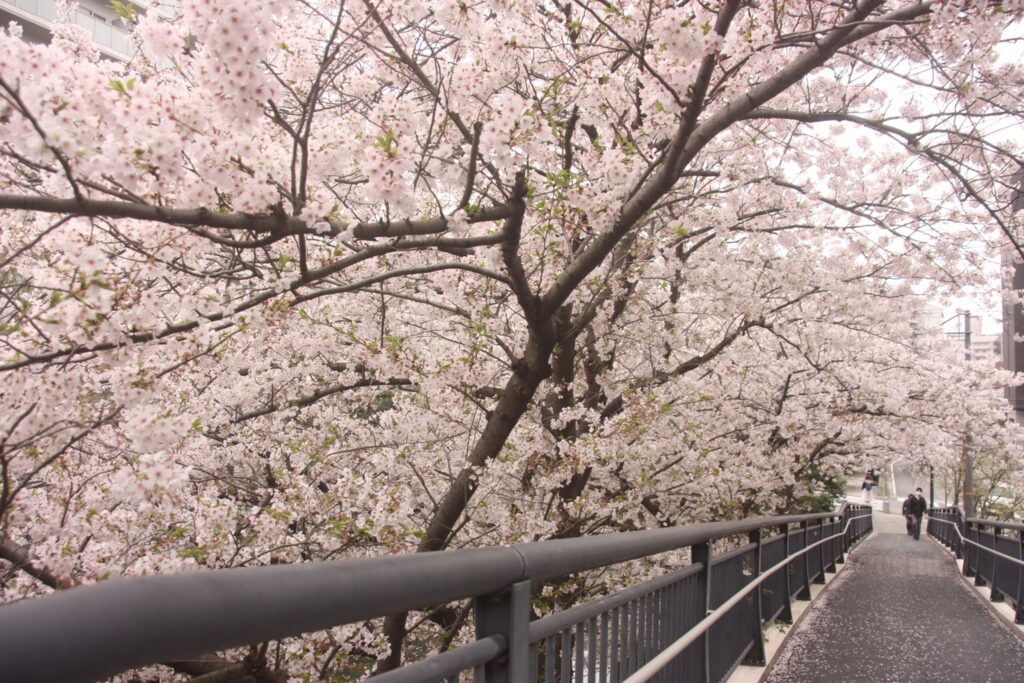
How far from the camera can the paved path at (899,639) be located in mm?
5965

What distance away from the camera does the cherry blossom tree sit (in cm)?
367

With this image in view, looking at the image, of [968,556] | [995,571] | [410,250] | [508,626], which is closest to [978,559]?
[968,556]

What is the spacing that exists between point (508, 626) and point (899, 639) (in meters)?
6.86

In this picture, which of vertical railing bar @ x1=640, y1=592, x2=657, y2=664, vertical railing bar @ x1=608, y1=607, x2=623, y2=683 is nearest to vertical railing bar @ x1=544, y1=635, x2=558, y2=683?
vertical railing bar @ x1=608, y1=607, x2=623, y2=683

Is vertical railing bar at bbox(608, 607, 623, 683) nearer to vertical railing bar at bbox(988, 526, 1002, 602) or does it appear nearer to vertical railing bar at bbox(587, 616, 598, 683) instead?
vertical railing bar at bbox(587, 616, 598, 683)

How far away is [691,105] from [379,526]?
3.42 metres

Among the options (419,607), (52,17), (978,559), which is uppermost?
(52,17)

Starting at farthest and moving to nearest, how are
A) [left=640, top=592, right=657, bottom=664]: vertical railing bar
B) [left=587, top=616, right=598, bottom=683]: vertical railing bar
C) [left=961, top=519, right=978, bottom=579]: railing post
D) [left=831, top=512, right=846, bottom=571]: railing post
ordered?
1. [left=831, top=512, right=846, bottom=571]: railing post
2. [left=961, top=519, right=978, bottom=579]: railing post
3. [left=640, top=592, right=657, bottom=664]: vertical railing bar
4. [left=587, top=616, right=598, bottom=683]: vertical railing bar

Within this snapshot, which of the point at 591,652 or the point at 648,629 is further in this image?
the point at 648,629

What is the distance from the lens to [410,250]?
221 inches

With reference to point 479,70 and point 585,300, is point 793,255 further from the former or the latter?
point 479,70

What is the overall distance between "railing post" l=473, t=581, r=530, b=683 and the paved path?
4.49m

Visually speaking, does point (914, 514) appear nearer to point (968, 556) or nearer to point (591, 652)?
point (968, 556)

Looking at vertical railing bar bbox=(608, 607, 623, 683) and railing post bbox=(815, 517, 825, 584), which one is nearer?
vertical railing bar bbox=(608, 607, 623, 683)
